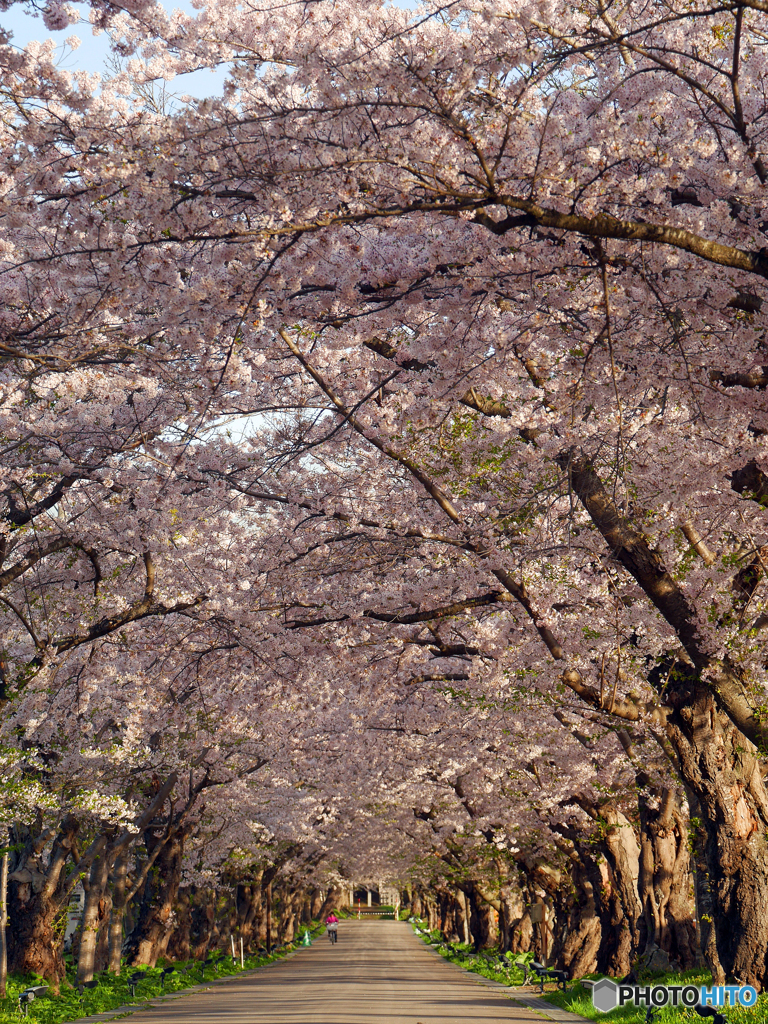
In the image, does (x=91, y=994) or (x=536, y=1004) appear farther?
(x=536, y=1004)

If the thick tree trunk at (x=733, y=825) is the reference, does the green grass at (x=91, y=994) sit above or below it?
below

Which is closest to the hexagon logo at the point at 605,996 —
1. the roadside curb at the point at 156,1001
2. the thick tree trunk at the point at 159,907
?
the roadside curb at the point at 156,1001

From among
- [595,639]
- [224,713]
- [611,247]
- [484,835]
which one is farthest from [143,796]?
[611,247]

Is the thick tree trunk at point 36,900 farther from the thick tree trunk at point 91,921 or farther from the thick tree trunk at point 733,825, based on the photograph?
the thick tree trunk at point 733,825

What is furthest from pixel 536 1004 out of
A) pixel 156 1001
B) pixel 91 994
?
pixel 91 994

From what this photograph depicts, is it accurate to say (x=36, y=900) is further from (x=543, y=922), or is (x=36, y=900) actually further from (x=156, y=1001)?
(x=543, y=922)
